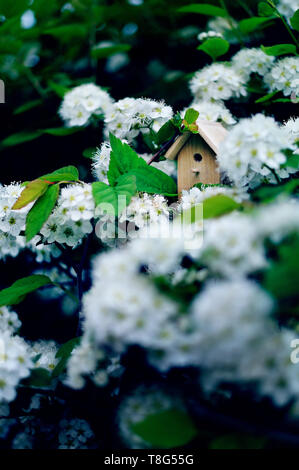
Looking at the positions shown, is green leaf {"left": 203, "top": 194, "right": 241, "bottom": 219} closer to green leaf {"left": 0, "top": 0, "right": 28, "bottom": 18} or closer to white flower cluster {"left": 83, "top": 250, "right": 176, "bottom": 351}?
white flower cluster {"left": 83, "top": 250, "right": 176, "bottom": 351}

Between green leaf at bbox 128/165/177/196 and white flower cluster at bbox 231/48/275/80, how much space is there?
0.92 metres

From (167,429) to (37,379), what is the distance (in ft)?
1.87

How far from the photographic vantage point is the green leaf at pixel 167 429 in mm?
975

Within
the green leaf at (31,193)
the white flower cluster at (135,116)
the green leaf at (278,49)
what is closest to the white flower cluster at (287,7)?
the green leaf at (278,49)

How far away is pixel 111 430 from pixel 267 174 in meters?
1.06

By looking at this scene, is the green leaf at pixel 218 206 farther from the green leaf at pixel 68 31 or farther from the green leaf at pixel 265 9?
the green leaf at pixel 68 31

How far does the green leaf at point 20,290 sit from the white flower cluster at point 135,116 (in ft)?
2.51

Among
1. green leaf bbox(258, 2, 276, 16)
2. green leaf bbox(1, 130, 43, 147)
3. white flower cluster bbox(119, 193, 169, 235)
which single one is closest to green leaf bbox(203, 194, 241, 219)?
white flower cluster bbox(119, 193, 169, 235)

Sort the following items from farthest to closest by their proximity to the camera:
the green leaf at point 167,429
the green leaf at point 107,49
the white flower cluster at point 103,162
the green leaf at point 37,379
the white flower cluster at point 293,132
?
the green leaf at point 107,49 < the white flower cluster at point 103,162 < the white flower cluster at point 293,132 < the green leaf at point 37,379 < the green leaf at point 167,429

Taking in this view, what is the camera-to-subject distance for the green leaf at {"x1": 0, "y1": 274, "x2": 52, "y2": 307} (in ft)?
5.38

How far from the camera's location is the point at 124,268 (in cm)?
103

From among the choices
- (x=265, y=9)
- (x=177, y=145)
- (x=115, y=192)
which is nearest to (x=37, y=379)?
(x=115, y=192)
